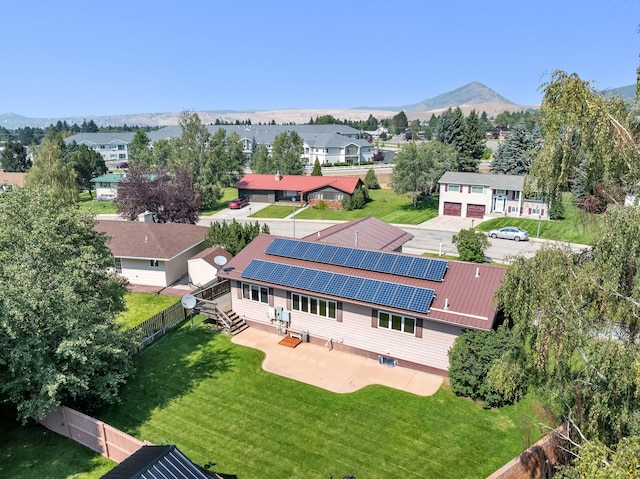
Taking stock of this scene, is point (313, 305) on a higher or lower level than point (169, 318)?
higher

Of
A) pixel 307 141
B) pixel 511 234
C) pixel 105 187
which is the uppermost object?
pixel 307 141

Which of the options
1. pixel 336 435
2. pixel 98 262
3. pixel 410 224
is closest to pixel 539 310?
pixel 336 435

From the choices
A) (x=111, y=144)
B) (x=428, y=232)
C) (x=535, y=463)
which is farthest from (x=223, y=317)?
(x=111, y=144)

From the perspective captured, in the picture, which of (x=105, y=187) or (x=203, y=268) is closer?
(x=203, y=268)

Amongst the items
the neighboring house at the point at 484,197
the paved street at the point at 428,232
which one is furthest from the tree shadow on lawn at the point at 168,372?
the neighboring house at the point at 484,197

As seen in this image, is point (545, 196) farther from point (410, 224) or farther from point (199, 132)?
point (199, 132)

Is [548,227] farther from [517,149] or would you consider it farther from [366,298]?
[366,298]

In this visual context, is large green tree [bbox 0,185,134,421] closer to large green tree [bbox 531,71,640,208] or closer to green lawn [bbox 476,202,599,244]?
large green tree [bbox 531,71,640,208]

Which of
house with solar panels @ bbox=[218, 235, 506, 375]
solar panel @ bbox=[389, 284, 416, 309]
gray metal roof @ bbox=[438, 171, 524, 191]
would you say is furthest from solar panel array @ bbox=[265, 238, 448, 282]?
gray metal roof @ bbox=[438, 171, 524, 191]
